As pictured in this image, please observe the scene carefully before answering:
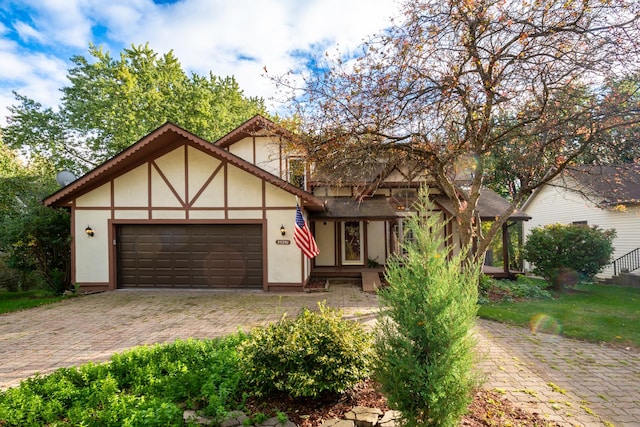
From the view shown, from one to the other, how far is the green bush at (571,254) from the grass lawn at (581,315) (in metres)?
0.98

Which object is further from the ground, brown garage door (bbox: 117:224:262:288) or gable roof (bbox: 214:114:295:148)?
gable roof (bbox: 214:114:295:148)

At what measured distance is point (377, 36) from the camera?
Answer: 24.3 feet

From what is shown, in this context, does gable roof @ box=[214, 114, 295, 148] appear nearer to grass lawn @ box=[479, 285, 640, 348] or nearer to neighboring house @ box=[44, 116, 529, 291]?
neighboring house @ box=[44, 116, 529, 291]

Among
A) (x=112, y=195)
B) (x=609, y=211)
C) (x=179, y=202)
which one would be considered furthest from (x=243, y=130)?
(x=609, y=211)

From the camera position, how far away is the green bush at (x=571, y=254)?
11570mm

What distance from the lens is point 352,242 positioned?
14430mm

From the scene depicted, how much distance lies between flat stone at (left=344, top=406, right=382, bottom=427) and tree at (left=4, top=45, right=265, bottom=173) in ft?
71.4

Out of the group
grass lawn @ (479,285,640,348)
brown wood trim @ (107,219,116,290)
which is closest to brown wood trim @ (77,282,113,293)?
brown wood trim @ (107,219,116,290)

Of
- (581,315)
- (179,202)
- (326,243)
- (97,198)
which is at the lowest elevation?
Answer: (581,315)

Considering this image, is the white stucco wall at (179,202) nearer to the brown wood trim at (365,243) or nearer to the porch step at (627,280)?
the brown wood trim at (365,243)

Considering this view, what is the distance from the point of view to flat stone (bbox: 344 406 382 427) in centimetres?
297

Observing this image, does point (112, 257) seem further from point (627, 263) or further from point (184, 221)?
point (627, 263)

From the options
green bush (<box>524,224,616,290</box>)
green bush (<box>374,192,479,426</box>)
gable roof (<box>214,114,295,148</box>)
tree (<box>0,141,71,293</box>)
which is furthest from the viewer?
gable roof (<box>214,114,295,148</box>)

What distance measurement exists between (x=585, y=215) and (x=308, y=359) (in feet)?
66.4
